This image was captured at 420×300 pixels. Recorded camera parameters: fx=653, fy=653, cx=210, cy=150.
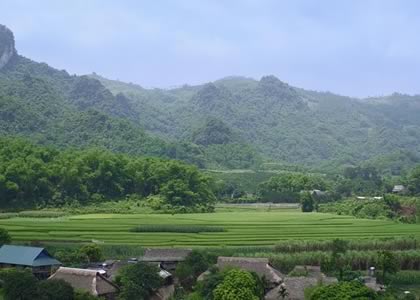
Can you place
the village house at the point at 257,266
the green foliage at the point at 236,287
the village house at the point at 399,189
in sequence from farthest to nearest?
the village house at the point at 399,189, the village house at the point at 257,266, the green foliage at the point at 236,287

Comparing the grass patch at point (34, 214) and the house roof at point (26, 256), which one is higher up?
the grass patch at point (34, 214)

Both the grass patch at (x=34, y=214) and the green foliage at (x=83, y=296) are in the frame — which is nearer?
the green foliage at (x=83, y=296)

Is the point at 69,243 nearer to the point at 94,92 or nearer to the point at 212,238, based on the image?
the point at 212,238

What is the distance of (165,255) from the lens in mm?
33312

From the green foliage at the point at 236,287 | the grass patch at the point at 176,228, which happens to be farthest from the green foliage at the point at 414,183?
the green foliage at the point at 236,287

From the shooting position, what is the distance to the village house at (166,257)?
32719 millimetres

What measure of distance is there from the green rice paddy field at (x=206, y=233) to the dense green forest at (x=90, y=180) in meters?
6.05

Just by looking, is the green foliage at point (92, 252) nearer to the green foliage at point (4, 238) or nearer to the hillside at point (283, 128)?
the green foliage at point (4, 238)

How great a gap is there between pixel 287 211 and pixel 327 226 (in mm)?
14273

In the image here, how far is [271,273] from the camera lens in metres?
30.9

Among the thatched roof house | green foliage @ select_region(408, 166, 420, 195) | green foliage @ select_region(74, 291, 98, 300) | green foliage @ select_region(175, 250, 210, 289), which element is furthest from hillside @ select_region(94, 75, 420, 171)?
green foliage @ select_region(74, 291, 98, 300)

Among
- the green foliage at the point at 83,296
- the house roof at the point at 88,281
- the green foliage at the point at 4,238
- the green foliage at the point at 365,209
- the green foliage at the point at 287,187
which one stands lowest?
the green foliage at the point at 83,296

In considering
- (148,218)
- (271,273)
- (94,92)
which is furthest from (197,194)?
(94,92)

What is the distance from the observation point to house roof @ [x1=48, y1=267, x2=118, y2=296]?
27641mm
